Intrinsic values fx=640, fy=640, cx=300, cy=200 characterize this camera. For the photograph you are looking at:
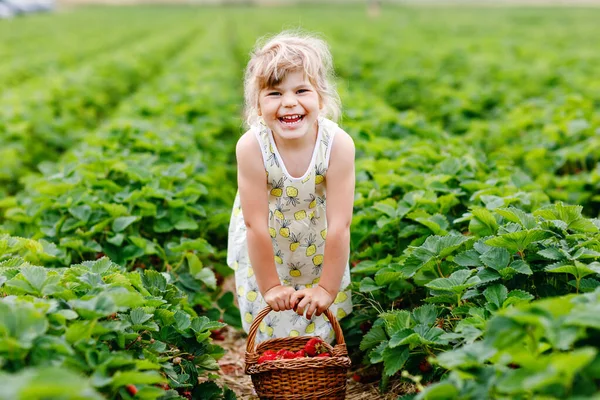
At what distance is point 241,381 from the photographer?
3.45 meters

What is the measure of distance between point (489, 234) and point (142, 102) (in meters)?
5.47

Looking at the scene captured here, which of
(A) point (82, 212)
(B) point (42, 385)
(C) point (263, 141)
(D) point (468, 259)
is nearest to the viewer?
(B) point (42, 385)

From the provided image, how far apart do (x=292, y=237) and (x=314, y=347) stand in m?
0.56

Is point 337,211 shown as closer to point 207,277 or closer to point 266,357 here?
point 266,357

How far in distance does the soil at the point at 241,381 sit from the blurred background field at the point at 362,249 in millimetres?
16

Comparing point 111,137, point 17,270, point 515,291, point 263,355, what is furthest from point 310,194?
point 111,137

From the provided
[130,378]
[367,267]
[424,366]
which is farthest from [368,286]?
[130,378]

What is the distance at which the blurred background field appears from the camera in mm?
1843

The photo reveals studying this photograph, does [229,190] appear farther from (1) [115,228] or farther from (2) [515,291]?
(2) [515,291]

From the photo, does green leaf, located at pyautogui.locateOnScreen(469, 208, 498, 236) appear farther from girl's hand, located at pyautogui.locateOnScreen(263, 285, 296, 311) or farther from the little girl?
girl's hand, located at pyautogui.locateOnScreen(263, 285, 296, 311)

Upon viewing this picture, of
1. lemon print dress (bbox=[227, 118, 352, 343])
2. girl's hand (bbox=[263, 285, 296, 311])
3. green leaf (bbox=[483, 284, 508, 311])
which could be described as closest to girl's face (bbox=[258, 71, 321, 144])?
lemon print dress (bbox=[227, 118, 352, 343])

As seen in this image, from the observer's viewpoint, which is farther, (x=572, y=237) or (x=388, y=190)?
(x=388, y=190)

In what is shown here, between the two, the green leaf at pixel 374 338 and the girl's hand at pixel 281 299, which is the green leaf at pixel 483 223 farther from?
the girl's hand at pixel 281 299

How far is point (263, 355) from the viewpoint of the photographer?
263 cm
